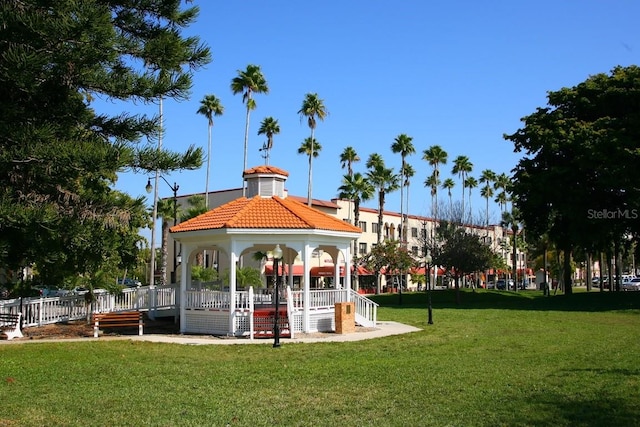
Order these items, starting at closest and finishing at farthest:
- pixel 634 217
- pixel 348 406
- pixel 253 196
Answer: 1. pixel 348 406
2. pixel 253 196
3. pixel 634 217

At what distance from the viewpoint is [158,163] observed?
10.6 metres

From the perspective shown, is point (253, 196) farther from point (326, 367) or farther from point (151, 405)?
point (151, 405)

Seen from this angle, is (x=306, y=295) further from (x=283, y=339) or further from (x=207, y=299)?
(x=207, y=299)

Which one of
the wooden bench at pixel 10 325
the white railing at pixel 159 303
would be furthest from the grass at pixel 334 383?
the white railing at pixel 159 303

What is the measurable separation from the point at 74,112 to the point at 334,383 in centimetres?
660

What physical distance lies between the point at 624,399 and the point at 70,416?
26.5 feet

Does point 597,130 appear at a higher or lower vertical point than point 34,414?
higher

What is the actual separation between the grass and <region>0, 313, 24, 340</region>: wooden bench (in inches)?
89.2

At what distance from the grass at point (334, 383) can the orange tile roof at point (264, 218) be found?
431cm

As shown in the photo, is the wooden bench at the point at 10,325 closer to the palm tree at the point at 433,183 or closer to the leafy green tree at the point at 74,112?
the leafy green tree at the point at 74,112

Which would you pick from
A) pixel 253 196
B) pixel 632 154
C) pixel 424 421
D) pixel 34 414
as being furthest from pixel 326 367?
pixel 632 154

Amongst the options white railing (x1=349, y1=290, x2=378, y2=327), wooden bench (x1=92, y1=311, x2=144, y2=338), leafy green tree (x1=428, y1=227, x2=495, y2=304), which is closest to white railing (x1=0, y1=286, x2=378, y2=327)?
white railing (x1=349, y1=290, x2=378, y2=327)

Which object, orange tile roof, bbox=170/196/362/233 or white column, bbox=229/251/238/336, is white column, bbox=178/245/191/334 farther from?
white column, bbox=229/251/238/336

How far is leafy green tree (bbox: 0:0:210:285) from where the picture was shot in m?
9.65
